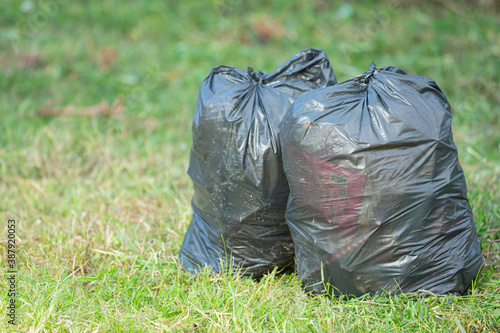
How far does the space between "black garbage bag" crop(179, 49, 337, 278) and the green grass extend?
16 cm

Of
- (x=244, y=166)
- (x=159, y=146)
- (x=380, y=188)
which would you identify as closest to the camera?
(x=380, y=188)

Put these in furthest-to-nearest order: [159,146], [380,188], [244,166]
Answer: [159,146]
[244,166]
[380,188]

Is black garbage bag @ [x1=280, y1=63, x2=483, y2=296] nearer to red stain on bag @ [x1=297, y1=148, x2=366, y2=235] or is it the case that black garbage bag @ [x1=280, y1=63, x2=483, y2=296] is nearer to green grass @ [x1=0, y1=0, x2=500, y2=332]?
red stain on bag @ [x1=297, y1=148, x2=366, y2=235]

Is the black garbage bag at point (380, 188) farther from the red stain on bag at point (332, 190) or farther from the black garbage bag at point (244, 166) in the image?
the black garbage bag at point (244, 166)

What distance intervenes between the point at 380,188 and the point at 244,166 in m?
0.64

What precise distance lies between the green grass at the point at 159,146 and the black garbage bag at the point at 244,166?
16cm

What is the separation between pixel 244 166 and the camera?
2184 millimetres

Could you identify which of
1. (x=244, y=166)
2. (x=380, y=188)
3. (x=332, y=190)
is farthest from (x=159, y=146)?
(x=380, y=188)

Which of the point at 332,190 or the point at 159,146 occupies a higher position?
the point at 332,190

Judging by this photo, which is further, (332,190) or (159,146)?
(159,146)

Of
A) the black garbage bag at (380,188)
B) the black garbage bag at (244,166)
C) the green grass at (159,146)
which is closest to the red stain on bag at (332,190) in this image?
the black garbage bag at (380,188)

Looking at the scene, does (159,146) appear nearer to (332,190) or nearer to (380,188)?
(332,190)

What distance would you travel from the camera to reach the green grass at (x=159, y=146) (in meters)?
2.00

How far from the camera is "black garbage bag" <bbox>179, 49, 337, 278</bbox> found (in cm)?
219
